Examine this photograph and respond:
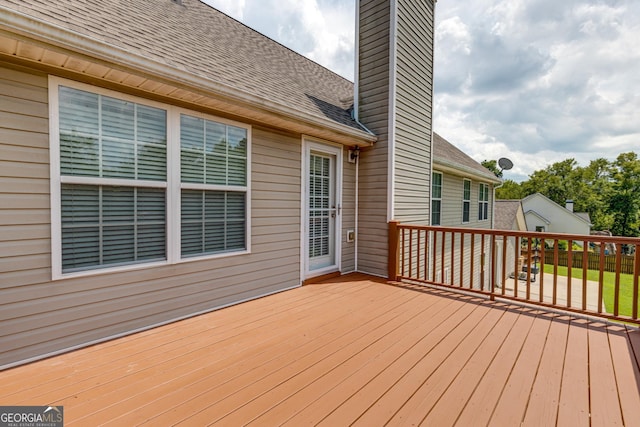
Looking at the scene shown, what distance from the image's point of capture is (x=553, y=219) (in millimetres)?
23609

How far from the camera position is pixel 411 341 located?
248 centimetres

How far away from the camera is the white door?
431cm

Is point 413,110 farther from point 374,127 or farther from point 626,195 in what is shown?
point 626,195

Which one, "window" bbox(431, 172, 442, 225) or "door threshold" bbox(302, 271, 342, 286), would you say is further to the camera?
"window" bbox(431, 172, 442, 225)

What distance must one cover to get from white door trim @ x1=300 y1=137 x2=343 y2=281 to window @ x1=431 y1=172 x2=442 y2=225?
3.43 metres

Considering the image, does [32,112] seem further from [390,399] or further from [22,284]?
[390,399]

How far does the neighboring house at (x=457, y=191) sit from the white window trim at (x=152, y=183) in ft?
16.3

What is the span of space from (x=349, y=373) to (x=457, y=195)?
7809mm

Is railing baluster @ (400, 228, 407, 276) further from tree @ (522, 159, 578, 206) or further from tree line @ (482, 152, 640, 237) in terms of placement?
tree @ (522, 159, 578, 206)

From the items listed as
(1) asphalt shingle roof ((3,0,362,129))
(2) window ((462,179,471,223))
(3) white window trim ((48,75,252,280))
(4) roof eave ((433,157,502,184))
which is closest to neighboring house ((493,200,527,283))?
(2) window ((462,179,471,223))

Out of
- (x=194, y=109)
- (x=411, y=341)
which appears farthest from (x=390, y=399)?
Answer: (x=194, y=109)

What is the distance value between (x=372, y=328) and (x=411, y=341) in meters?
0.40

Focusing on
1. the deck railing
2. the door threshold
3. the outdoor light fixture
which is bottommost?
the door threshold

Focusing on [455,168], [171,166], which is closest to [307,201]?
[171,166]
